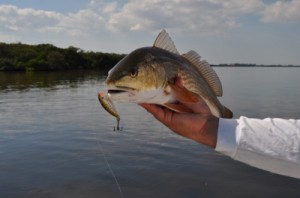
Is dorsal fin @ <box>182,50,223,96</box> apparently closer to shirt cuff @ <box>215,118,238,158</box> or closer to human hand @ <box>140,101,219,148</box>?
human hand @ <box>140,101,219,148</box>

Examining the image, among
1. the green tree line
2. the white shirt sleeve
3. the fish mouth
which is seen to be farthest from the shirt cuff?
the green tree line

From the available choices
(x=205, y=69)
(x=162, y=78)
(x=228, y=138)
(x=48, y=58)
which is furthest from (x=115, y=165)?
(x=48, y=58)

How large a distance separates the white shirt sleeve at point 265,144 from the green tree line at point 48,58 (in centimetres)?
9795

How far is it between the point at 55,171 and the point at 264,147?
12151mm

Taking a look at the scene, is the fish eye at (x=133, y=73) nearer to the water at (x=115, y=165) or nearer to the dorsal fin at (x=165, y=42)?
the dorsal fin at (x=165, y=42)

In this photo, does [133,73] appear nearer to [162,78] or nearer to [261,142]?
[162,78]

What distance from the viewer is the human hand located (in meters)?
2.71

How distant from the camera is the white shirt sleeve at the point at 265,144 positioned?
249 centimetres

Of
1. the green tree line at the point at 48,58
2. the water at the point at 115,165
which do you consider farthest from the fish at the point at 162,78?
the green tree line at the point at 48,58

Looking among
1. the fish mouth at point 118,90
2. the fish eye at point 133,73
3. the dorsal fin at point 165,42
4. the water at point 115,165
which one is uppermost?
A: the dorsal fin at point 165,42

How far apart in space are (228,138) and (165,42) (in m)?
1.07

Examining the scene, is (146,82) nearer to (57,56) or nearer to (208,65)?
(208,65)

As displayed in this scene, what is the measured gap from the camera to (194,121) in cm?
284

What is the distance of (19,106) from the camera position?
99.8 ft
